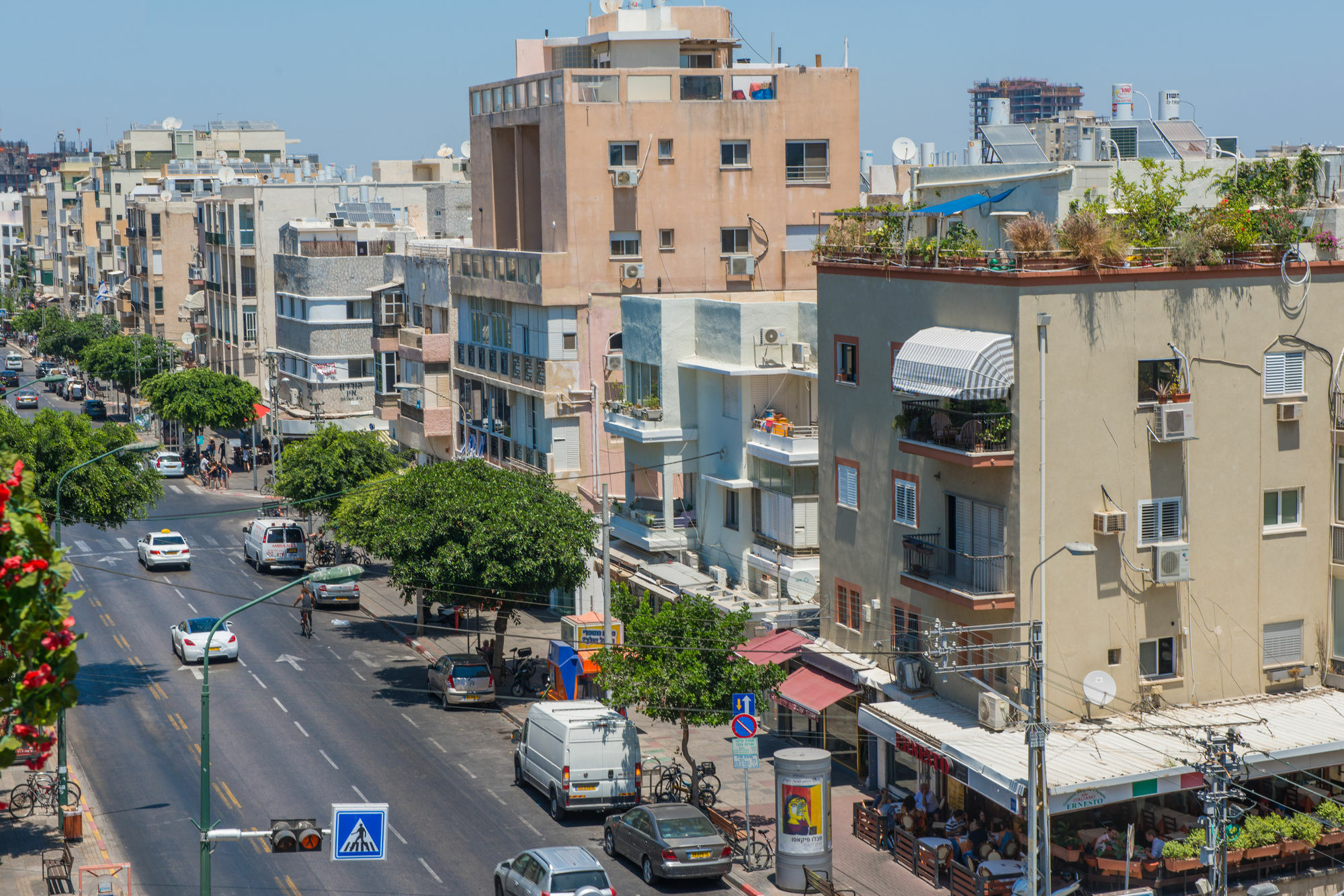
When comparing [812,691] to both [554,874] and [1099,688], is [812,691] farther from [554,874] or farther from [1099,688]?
[554,874]

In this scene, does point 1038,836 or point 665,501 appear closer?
point 1038,836

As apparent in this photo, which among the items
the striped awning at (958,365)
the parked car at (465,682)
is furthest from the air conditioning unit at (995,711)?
the parked car at (465,682)

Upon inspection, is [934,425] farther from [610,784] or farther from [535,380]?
[535,380]

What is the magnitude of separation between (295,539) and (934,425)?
123 feet

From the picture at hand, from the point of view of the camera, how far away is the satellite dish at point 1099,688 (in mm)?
31766

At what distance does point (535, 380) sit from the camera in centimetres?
5922

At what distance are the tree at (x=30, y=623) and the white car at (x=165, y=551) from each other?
53.6m

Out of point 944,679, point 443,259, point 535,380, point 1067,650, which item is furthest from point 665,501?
point 443,259

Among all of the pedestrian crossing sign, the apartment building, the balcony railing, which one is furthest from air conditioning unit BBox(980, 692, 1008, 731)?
the apartment building

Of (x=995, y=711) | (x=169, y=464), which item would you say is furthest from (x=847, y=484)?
(x=169, y=464)

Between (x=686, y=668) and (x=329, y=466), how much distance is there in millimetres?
32672

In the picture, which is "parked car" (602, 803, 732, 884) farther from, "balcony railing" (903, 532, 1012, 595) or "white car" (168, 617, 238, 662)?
"white car" (168, 617, 238, 662)

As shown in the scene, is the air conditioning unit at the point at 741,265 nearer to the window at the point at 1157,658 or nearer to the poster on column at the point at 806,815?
the window at the point at 1157,658

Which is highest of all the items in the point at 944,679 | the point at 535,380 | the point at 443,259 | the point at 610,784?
the point at 443,259
